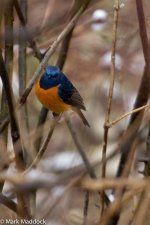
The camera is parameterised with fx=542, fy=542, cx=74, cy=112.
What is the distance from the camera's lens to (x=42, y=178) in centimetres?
102

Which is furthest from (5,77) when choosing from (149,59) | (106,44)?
(106,44)

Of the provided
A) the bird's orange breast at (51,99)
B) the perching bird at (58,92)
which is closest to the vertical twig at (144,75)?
the bird's orange breast at (51,99)

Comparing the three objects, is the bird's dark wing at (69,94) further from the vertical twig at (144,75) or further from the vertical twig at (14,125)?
the vertical twig at (14,125)

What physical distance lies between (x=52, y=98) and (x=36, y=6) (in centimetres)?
68

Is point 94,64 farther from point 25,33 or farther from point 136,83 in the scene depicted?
point 25,33

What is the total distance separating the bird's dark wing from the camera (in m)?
3.63

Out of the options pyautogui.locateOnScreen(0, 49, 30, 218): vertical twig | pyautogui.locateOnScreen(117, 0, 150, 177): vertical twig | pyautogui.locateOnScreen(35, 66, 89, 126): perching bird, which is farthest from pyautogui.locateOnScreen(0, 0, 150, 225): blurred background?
pyautogui.locateOnScreen(0, 49, 30, 218): vertical twig

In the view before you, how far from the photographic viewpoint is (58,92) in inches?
150

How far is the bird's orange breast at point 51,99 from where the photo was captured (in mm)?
3268

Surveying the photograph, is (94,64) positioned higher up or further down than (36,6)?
further down

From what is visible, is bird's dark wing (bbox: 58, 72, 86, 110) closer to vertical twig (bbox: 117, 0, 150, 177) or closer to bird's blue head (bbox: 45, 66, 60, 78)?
bird's blue head (bbox: 45, 66, 60, 78)

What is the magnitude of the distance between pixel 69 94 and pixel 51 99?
34 centimetres

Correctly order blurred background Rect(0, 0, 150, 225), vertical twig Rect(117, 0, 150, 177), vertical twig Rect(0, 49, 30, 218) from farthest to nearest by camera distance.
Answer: blurred background Rect(0, 0, 150, 225) → vertical twig Rect(117, 0, 150, 177) → vertical twig Rect(0, 49, 30, 218)

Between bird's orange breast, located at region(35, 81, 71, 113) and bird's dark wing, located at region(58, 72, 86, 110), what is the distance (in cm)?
4
